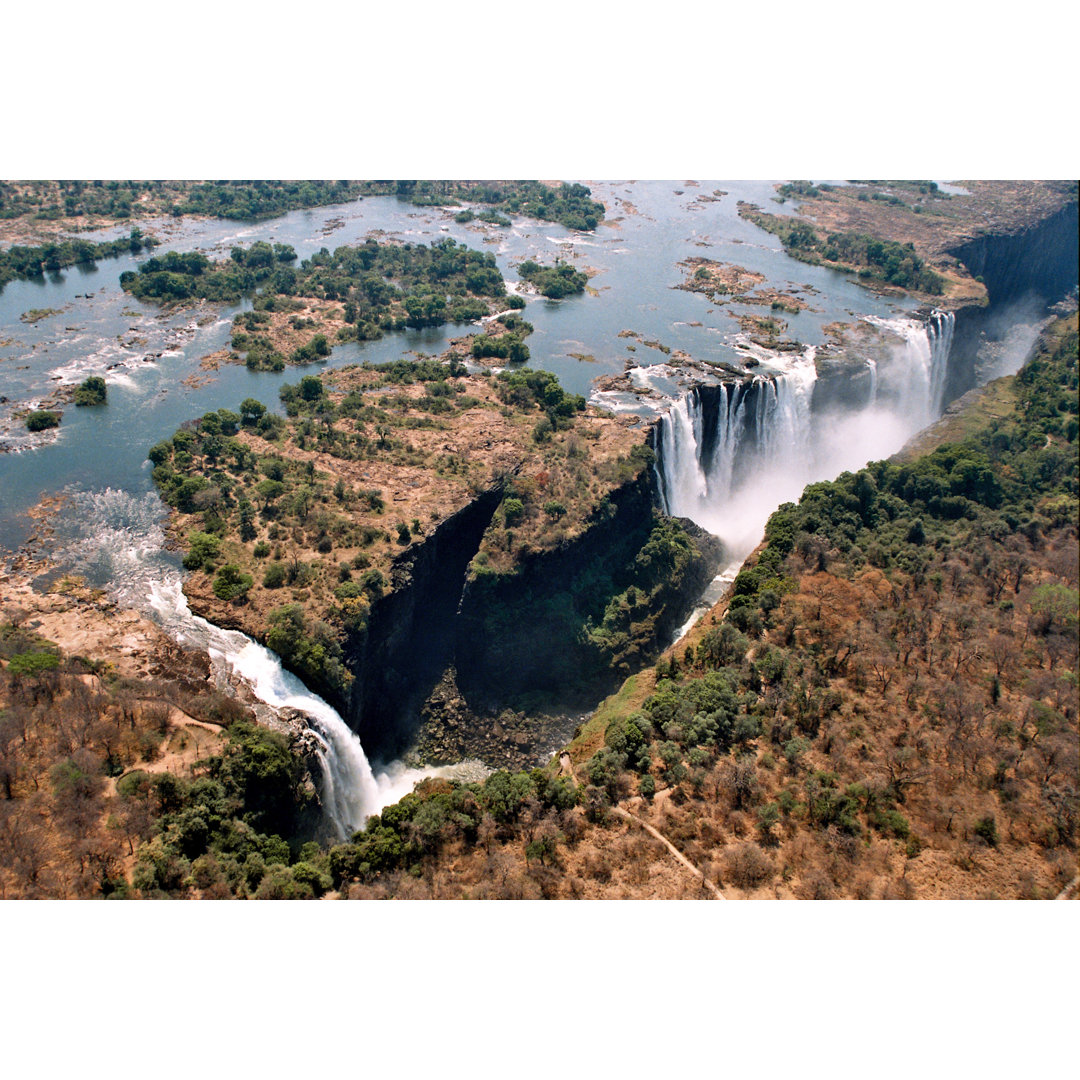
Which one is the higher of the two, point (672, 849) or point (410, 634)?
point (672, 849)

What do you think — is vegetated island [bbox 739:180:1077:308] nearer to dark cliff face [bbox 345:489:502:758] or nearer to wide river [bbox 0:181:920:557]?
wide river [bbox 0:181:920:557]

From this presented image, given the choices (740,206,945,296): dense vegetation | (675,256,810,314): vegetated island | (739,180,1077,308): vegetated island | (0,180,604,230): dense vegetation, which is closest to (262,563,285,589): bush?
(675,256,810,314): vegetated island

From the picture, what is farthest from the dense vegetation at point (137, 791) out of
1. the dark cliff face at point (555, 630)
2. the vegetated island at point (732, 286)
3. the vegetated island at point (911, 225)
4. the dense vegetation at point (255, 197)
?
the vegetated island at point (911, 225)

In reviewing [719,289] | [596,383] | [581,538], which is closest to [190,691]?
[581,538]

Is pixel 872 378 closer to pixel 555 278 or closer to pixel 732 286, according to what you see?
pixel 732 286

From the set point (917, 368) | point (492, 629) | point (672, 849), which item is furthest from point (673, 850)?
point (917, 368)

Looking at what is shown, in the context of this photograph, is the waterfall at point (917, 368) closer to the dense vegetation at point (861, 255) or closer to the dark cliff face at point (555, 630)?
the dense vegetation at point (861, 255)

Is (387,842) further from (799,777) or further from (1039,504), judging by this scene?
(1039,504)
